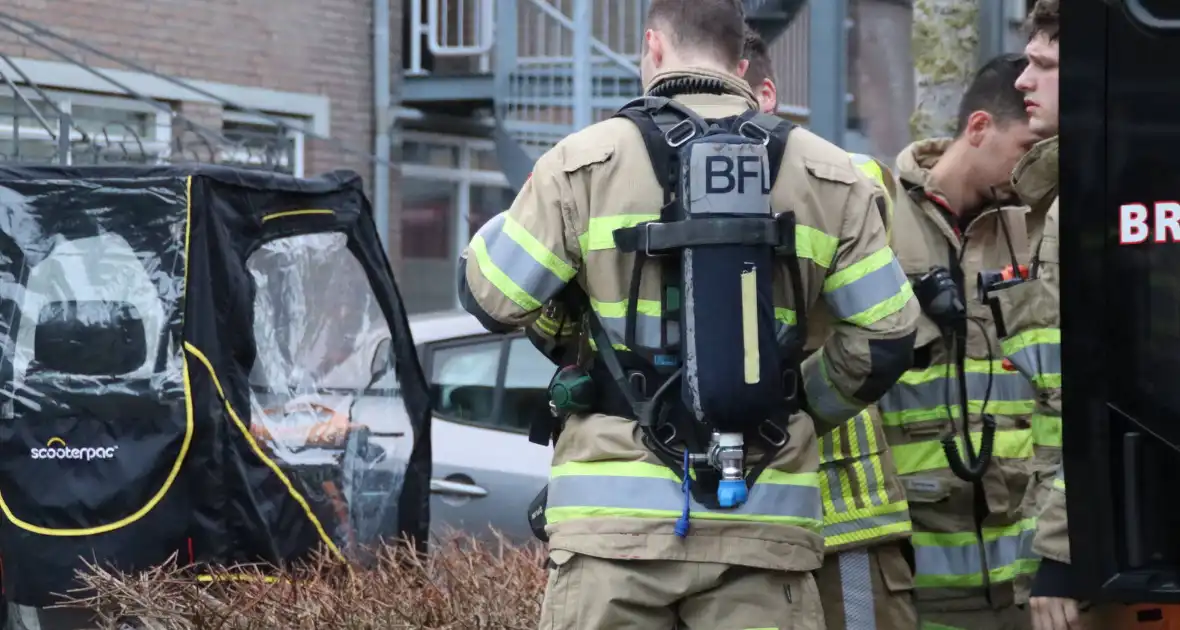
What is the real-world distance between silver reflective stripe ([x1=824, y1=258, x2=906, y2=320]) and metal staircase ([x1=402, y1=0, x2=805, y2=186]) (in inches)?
353

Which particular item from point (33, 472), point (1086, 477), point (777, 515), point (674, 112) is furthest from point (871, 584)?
point (33, 472)

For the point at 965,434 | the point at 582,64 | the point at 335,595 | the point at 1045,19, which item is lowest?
the point at 335,595

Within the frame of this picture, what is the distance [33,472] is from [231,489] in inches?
22.2

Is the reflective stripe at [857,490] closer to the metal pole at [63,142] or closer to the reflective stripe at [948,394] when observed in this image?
the reflective stripe at [948,394]

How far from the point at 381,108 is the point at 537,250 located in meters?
10.5

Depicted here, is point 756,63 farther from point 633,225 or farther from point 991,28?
point 991,28

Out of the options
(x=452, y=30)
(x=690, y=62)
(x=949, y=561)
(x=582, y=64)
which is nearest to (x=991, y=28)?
(x=949, y=561)

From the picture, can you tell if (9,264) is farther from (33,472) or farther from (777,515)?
(777,515)

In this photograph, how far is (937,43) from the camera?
7.00 m

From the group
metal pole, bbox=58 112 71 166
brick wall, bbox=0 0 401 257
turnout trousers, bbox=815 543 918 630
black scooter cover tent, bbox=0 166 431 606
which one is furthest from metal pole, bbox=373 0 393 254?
turnout trousers, bbox=815 543 918 630

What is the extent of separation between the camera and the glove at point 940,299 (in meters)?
4.33

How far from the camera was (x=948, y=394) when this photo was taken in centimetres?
449

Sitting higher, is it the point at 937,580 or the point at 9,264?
the point at 9,264

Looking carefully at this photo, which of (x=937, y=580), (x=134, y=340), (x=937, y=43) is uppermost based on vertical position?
(x=937, y=43)
